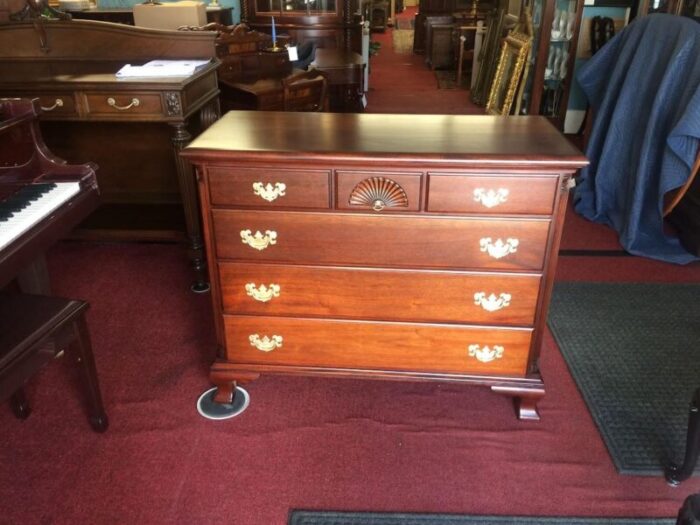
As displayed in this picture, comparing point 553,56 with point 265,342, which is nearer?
point 265,342

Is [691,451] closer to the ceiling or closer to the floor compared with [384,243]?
closer to the floor

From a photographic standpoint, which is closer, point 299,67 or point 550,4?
point 550,4

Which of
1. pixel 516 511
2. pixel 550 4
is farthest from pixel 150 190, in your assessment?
pixel 550 4

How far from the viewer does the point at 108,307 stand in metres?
2.79

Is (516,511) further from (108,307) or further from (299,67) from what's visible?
(299,67)

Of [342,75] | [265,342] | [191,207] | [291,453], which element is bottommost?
[291,453]

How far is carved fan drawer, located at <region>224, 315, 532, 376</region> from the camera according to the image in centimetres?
194

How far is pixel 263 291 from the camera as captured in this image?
193cm

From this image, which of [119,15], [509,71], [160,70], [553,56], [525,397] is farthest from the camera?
[119,15]

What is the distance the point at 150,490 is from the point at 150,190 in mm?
2128

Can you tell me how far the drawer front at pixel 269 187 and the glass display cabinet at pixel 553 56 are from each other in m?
3.51

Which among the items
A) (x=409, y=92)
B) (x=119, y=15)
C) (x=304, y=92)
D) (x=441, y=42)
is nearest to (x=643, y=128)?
(x=304, y=92)

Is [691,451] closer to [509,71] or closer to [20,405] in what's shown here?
[20,405]

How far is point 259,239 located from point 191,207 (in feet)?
3.54
